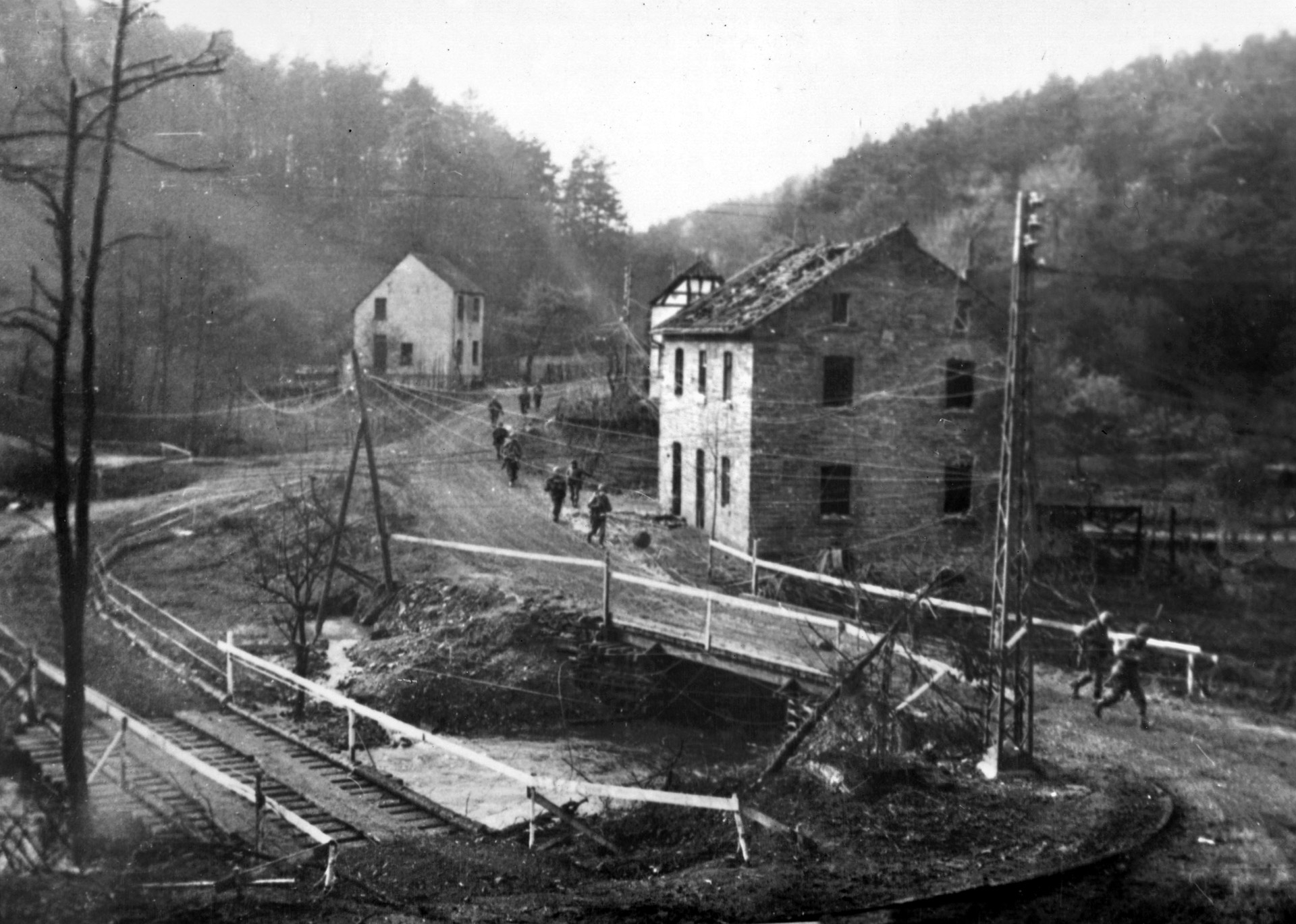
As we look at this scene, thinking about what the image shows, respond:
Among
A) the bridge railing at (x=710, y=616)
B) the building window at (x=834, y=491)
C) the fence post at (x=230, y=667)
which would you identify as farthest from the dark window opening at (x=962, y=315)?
the fence post at (x=230, y=667)

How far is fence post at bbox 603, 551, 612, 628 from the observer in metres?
7.64

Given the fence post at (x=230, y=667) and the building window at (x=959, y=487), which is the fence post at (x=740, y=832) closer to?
the fence post at (x=230, y=667)

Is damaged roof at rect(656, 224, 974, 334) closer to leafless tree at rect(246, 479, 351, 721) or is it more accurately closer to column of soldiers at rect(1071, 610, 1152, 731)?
column of soldiers at rect(1071, 610, 1152, 731)

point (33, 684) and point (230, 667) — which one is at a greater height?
point (33, 684)

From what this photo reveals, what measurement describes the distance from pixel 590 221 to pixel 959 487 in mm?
3837

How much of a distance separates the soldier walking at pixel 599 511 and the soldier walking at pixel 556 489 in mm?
232

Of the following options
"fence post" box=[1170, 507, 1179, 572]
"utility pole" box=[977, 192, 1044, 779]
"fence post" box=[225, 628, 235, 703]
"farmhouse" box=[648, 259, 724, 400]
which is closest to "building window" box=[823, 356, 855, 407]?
"farmhouse" box=[648, 259, 724, 400]

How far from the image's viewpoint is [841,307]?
8.57 meters

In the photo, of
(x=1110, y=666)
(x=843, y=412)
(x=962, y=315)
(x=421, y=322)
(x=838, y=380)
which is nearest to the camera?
(x=421, y=322)

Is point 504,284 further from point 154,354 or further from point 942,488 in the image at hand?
point 942,488

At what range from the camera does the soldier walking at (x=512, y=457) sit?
23.2 feet

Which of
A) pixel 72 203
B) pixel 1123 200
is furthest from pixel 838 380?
pixel 72 203

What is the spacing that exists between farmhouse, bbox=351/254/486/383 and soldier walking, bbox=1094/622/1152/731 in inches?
206

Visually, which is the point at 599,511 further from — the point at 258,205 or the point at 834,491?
the point at 258,205
